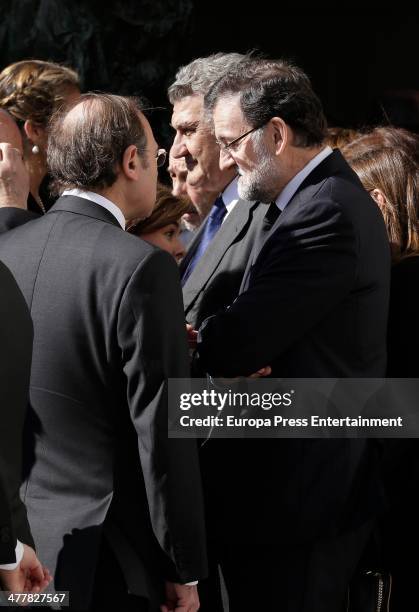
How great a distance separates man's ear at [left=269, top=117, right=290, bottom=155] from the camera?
10.1 feet

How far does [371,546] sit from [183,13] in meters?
3.83

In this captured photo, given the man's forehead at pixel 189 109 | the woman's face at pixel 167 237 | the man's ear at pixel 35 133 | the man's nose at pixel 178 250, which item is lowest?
the man's nose at pixel 178 250

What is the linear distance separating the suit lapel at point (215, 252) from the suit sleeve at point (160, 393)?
2.59 ft

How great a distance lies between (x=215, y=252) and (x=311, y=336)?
71 centimetres

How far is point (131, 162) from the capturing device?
2.83 m

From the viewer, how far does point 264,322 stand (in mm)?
2842

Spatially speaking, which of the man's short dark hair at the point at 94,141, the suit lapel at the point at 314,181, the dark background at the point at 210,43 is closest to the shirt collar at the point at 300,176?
the suit lapel at the point at 314,181

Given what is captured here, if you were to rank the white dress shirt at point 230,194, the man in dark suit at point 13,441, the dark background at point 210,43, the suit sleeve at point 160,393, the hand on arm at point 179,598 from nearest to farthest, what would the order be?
the man in dark suit at point 13,441 → the suit sleeve at point 160,393 → the hand on arm at point 179,598 → the white dress shirt at point 230,194 → the dark background at point 210,43

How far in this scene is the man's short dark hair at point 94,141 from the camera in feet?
9.14

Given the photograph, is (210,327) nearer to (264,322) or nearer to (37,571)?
(264,322)

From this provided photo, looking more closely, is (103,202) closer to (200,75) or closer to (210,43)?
(200,75)

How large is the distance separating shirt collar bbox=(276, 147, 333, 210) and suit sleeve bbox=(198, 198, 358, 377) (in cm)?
20

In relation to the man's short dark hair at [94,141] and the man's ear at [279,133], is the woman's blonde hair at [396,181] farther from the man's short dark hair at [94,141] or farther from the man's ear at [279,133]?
the man's short dark hair at [94,141]

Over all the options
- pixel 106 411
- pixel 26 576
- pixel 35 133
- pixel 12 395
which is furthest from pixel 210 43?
pixel 26 576
